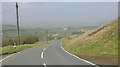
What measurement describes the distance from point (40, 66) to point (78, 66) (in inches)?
94.4

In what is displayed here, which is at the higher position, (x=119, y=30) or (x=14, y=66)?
(x=119, y=30)

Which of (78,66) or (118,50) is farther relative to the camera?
(118,50)

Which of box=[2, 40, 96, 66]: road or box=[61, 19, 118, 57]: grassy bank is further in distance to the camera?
box=[61, 19, 118, 57]: grassy bank

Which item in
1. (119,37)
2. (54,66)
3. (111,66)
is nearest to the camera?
(111,66)

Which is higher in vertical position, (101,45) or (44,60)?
(101,45)

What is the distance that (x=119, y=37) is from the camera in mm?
20266

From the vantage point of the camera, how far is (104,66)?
994 centimetres

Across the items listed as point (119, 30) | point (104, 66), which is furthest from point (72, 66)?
point (119, 30)

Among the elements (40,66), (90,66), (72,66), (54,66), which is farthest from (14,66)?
(90,66)

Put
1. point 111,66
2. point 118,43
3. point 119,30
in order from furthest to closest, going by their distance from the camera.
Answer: point 119,30
point 118,43
point 111,66

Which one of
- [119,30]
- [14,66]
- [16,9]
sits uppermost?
[16,9]

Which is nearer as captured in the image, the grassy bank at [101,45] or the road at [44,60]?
the road at [44,60]

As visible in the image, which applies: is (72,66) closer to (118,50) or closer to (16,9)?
(118,50)

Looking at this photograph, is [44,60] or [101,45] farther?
[101,45]
